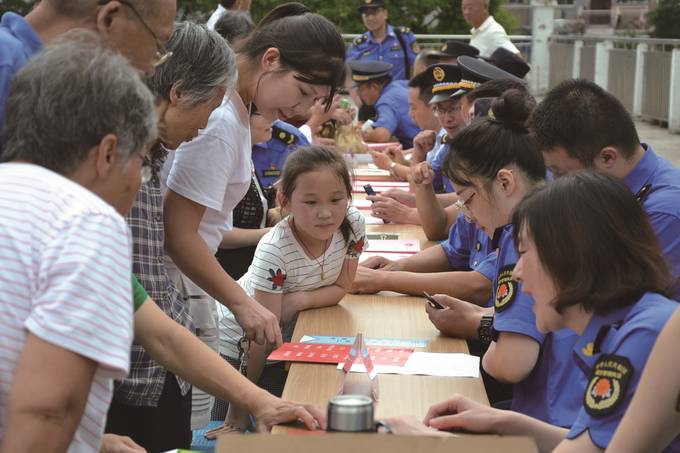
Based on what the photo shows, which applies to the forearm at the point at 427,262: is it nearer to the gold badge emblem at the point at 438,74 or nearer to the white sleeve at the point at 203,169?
the white sleeve at the point at 203,169

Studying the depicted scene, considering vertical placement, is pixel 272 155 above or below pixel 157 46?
below

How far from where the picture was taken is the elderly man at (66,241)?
1.32 metres

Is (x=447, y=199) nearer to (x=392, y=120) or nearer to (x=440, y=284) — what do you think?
(x=440, y=284)

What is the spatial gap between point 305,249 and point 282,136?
145 centimetres

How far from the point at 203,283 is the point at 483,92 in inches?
80.4

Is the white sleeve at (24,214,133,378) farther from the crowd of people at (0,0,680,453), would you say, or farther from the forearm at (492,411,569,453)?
the forearm at (492,411,569,453)

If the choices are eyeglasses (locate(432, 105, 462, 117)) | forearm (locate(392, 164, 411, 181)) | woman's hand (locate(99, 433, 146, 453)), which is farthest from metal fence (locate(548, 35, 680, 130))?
woman's hand (locate(99, 433, 146, 453))

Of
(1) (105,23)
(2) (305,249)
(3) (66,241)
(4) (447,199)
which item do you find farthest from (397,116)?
(3) (66,241)

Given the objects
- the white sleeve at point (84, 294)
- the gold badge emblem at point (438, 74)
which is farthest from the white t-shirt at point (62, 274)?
the gold badge emblem at point (438, 74)

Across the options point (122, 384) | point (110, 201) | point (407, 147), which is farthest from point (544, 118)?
point (407, 147)

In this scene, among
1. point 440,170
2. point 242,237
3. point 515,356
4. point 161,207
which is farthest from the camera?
point 440,170

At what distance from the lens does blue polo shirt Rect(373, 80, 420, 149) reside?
7484 millimetres

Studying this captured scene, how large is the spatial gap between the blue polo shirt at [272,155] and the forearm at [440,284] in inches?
50.5

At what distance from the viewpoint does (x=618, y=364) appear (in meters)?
1.75
